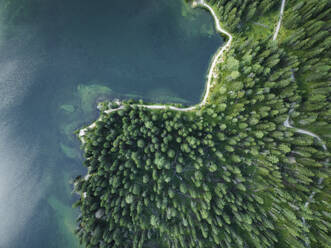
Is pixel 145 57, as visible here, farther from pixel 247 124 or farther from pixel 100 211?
pixel 100 211

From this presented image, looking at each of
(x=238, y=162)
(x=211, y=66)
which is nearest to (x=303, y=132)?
(x=238, y=162)

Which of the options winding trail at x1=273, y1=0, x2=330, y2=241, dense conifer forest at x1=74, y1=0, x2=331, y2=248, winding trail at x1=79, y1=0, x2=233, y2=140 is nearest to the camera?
dense conifer forest at x1=74, y1=0, x2=331, y2=248

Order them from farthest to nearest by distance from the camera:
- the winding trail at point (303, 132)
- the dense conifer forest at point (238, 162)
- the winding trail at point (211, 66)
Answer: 1. the winding trail at point (211, 66)
2. the winding trail at point (303, 132)
3. the dense conifer forest at point (238, 162)

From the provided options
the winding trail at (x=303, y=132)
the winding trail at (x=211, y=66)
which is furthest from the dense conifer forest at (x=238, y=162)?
the winding trail at (x=211, y=66)

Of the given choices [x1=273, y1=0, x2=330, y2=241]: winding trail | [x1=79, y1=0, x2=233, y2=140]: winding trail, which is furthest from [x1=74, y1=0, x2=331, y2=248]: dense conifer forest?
[x1=79, y1=0, x2=233, y2=140]: winding trail

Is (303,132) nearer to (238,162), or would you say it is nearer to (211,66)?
(238,162)

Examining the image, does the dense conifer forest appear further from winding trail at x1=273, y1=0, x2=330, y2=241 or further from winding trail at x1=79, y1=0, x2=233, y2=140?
winding trail at x1=79, y1=0, x2=233, y2=140

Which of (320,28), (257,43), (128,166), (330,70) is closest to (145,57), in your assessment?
(257,43)

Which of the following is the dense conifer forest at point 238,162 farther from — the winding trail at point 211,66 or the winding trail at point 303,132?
the winding trail at point 211,66
